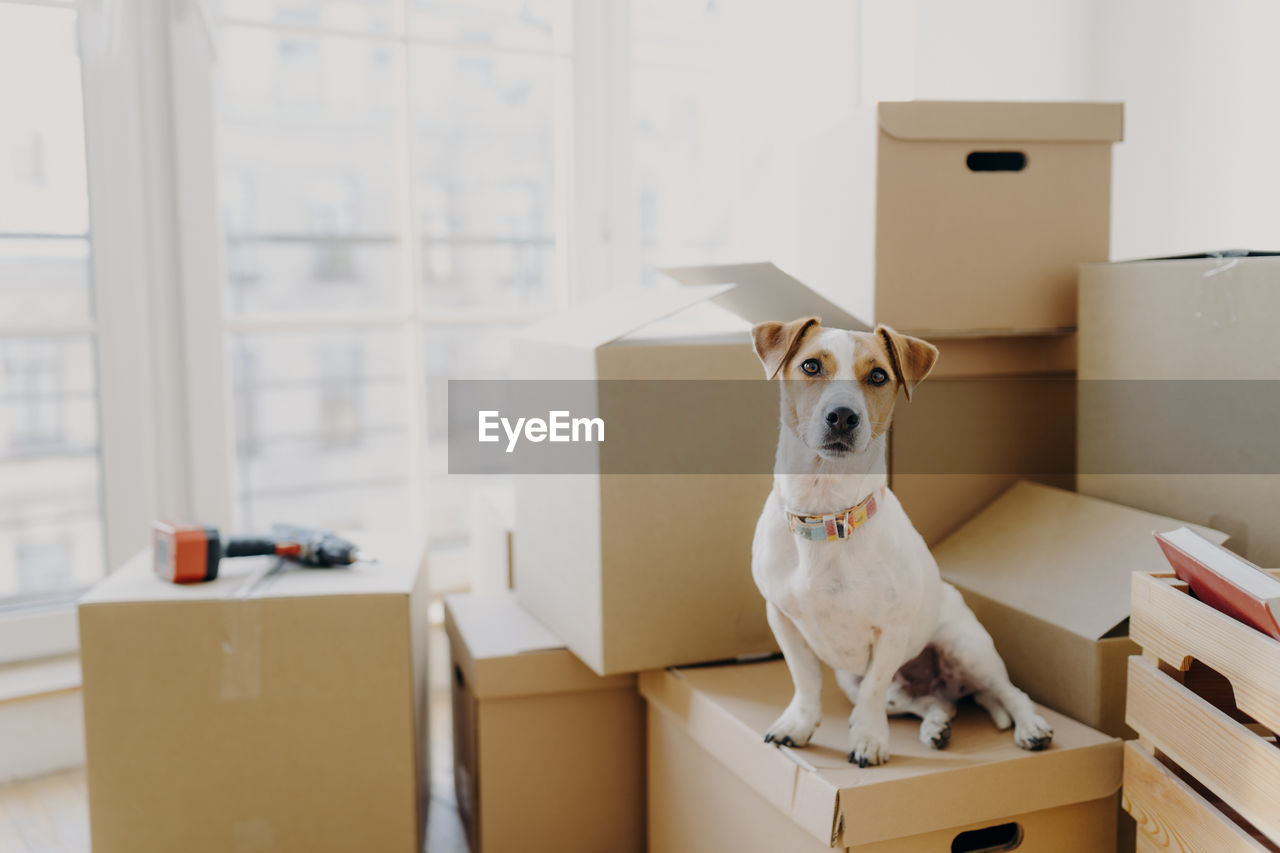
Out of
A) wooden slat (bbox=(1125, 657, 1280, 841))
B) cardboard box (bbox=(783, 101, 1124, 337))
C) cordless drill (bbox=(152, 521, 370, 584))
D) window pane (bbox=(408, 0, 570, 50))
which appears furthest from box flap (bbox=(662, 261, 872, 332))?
window pane (bbox=(408, 0, 570, 50))

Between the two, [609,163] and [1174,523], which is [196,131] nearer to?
[609,163]

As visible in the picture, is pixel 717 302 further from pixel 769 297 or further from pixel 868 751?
pixel 868 751

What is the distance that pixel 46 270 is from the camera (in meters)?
1.76

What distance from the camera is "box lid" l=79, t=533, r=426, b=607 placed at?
1283mm

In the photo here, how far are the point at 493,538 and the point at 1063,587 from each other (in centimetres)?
98

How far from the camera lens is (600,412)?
1.23 m

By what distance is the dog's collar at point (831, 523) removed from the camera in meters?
1.01

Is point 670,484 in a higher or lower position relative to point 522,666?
higher

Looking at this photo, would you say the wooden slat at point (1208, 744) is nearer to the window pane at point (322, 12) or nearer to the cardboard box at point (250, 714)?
the cardboard box at point (250, 714)

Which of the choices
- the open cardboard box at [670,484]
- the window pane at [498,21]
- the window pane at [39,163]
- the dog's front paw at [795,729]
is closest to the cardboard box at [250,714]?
the open cardboard box at [670,484]

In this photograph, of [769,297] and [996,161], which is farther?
[996,161]

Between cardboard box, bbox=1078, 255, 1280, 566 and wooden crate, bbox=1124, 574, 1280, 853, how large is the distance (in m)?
0.30

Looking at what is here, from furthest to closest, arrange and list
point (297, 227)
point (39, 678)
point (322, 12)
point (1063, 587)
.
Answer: point (297, 227), point (322, 12), point (39, 678), point (1063, 587)

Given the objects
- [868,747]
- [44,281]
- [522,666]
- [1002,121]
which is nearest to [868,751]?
[868,747]
